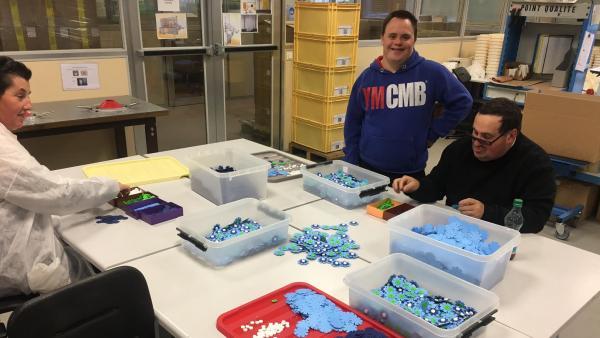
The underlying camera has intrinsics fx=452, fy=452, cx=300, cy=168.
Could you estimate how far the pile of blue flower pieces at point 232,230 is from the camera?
154cm

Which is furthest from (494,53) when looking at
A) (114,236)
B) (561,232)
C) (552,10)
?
(114,236)

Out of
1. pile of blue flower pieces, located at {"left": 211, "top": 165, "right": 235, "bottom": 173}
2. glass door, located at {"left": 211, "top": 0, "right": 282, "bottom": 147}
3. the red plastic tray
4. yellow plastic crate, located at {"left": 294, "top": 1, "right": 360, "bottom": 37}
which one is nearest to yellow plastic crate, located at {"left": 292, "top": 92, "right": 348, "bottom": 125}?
glass door, located at {"left": 211, "top": 0, "right": 282, "bottom": 147}

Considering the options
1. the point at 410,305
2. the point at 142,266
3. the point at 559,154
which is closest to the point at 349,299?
the point at 410,305

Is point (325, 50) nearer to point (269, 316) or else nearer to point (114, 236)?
point (114, 236)

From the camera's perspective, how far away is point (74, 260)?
1.73 m

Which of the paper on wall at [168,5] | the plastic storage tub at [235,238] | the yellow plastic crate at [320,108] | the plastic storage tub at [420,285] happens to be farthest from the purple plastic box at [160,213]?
the yellow plastic crate at [320,108]

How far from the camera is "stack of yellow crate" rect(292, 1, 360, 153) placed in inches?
167

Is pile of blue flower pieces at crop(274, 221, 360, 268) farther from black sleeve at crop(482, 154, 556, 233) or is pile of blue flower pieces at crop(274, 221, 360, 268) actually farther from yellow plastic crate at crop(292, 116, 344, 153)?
yellow plastic crate at crop(292, 116, 344, 153)

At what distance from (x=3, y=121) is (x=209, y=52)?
285 cm

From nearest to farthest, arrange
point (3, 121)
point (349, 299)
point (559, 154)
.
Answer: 1. point (349, 299)
2. point (3, 121)
3. point (559, 154)

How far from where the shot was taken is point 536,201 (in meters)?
1.75

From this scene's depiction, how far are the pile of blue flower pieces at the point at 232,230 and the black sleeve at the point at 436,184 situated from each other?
0.76 m

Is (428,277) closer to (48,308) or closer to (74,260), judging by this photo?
(48,308)

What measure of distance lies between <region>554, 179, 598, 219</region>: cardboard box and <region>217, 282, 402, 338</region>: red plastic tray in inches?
117
